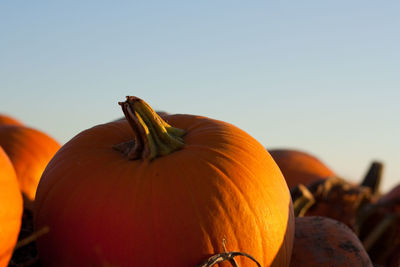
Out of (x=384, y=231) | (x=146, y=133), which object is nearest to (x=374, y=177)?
(x=384, y=231)

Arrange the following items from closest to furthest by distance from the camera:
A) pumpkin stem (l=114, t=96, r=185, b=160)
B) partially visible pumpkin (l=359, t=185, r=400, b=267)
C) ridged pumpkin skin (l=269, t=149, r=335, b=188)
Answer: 1. pumpkin stem (l=114, t=96, r=185, b=160)
2. partially visible pumpkin (l=359, t=185, r=400, b=267)
3. ridged pumpkin skin (l=269, t=149, r=335, b=188)

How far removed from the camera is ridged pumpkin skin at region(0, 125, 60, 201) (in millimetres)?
2613

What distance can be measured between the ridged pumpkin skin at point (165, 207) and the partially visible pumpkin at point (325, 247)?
1.26ft

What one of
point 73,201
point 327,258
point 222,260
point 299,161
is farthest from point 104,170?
point 299,161

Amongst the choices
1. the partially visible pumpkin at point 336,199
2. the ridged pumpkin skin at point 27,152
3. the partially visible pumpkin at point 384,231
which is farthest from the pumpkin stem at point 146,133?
the partially visible pumpkin at point 384,231

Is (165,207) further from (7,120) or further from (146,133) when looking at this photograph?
(7,120)

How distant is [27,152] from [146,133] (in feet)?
4.21

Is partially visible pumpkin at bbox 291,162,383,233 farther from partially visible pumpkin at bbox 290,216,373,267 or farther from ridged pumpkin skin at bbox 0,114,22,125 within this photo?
ridged pumpkin skin at bbox 0,114,22,125

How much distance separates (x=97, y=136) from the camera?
1926 millimetres

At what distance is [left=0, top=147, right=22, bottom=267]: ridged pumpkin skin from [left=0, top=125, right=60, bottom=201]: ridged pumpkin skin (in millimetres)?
934

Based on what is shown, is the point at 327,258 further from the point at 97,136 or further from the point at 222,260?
the point at 97,136

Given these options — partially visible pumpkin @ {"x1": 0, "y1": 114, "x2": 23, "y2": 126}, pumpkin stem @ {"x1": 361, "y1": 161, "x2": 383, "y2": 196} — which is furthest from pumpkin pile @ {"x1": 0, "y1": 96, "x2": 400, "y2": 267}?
pumpkin stem @ {"x1": 361, "y1": 161, "x2": 383, "y2": 196}

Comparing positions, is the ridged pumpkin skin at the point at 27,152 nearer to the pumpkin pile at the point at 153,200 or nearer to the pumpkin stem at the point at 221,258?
the pumpkin pile at the point at 153,200

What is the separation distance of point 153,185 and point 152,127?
0.21 meters
